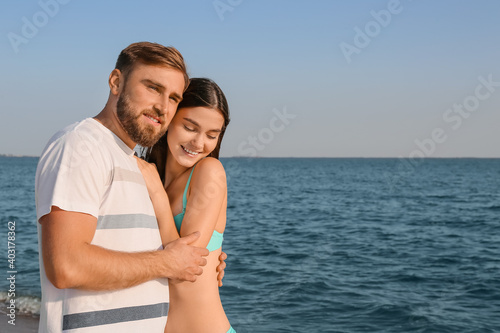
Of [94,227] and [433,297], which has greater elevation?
[94,227]

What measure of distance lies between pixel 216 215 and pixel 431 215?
28342 mm

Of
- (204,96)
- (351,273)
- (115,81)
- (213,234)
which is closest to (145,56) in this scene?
(115,81)

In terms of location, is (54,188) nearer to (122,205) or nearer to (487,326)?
(122,205)

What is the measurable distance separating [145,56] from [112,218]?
2.57ft

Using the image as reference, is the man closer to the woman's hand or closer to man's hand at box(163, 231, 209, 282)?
man's hand at box(163, 231, 209, 282)

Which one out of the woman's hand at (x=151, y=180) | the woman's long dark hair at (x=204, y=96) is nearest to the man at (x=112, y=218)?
the woman's hand at (x=151, y=180)

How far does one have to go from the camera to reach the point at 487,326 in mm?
9391

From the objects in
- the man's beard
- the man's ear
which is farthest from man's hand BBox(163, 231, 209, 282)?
the man's ear

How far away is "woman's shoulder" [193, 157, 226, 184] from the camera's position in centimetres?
278

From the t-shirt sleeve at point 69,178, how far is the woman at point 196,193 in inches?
20.4

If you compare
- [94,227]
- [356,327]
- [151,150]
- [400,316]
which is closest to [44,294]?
[94,227]

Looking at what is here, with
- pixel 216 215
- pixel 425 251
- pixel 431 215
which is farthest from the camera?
pixel 431 215

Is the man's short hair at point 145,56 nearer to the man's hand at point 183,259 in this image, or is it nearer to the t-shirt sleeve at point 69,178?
the t-shirt sleeve at point 69,178

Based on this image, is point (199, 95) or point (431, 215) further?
point (431, 215)
